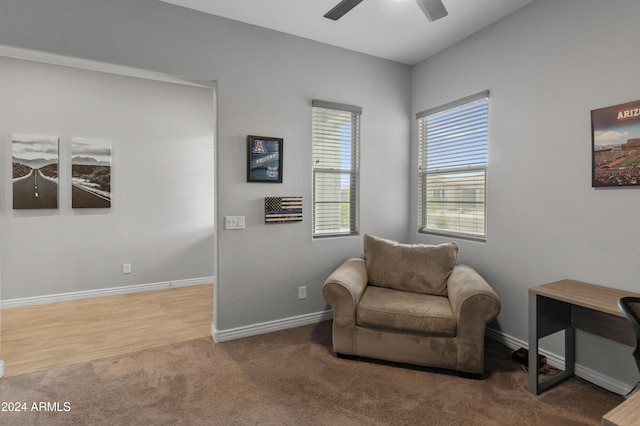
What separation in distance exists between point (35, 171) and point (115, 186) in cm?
79

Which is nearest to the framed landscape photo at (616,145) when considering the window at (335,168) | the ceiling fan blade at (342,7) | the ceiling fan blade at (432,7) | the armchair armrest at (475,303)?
the armchair armrest at (475,303)

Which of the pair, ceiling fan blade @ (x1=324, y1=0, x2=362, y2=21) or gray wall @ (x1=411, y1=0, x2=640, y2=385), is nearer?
ceiling fan blade @ (x1=324, y1=0, x2=362, y2=21)

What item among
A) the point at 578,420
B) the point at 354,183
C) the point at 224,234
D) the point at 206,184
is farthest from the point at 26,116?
the point at 578,420

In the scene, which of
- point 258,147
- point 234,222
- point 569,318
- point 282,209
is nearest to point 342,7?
point 258,147

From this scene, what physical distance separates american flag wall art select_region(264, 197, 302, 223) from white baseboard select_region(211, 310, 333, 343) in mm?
994

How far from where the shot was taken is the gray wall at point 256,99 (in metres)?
2.35

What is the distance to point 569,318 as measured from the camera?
2.28m

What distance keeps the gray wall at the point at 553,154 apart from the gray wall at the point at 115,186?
3.62m

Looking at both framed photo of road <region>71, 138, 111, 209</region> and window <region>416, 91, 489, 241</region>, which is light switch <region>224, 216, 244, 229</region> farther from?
framed photo of road <region>71, 138, 111, 209</region>

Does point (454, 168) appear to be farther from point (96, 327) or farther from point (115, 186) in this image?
point (115, 186)

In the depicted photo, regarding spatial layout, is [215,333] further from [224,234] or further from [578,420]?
[578,420]

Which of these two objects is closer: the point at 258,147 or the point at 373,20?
the point at 373,20

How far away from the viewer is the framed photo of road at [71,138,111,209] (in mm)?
3896

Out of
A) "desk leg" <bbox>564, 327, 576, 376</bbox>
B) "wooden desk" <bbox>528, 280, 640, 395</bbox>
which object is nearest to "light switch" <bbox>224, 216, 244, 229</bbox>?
"wooden desk" <bbox>528, 280, 640, 395</bbox>
